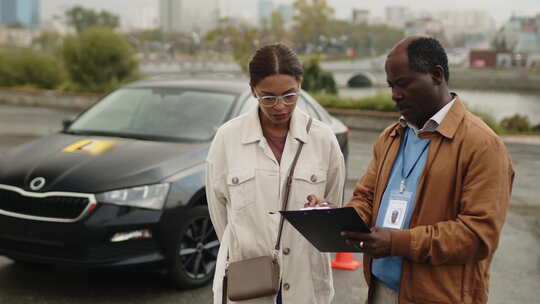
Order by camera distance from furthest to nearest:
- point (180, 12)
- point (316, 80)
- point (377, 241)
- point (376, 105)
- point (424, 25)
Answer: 1. point (180, 12)
2. point (424, 25)
3. point (316, 80)
4. point (376, 105)
5. point (377, 241)

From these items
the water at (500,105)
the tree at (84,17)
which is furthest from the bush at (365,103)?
the tree at (84,17)

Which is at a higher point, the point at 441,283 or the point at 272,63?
the point at 272,63

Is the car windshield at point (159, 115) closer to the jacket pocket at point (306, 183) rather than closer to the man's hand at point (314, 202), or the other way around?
the jacket pocket at point (306, 183)

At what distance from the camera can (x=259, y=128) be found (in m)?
3.01

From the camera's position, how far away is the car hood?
5.02 m

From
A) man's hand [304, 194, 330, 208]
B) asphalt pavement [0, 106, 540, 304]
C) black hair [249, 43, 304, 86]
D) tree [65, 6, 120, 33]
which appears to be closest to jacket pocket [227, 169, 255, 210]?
man's hand [304, 194, 330, 208]

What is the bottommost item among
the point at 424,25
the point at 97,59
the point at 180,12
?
the point at 424,25

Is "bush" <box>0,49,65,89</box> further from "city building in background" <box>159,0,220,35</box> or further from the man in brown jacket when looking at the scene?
"city building in background" <box>159,0,220,35</box>

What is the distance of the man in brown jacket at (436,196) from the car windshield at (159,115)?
3.59m

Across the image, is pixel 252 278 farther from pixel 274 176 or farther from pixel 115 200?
pixel 115 200

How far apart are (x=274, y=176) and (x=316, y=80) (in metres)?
19.5

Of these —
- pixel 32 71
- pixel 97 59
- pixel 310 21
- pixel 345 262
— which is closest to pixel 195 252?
pixel 345 262

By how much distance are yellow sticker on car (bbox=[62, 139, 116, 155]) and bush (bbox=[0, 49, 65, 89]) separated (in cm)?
1939

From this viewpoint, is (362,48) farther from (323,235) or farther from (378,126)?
(323,235)
